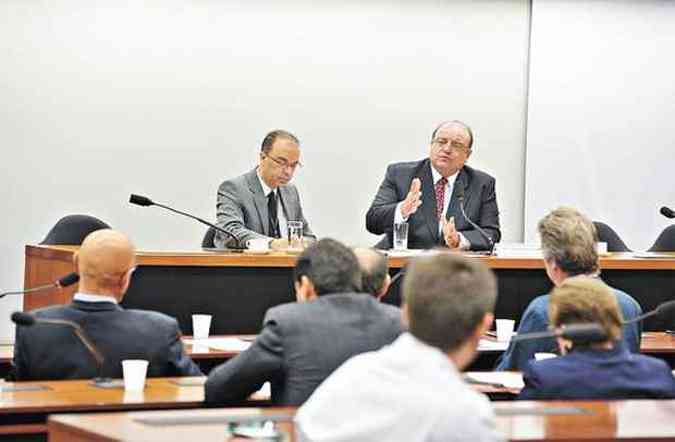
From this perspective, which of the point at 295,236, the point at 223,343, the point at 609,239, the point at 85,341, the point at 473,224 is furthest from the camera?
the point at 609,239

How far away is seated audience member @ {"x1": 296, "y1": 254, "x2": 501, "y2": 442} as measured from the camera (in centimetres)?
253

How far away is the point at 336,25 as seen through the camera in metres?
9.43

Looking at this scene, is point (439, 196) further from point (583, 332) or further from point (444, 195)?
point (583, 332)

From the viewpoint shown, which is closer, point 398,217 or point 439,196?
point 398,217

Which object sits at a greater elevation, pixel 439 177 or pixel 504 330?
pixel 439 177

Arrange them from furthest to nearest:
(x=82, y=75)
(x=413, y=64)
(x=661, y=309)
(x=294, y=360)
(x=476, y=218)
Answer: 1. (x=413, y=64)
2. (x=82, y=75)
3. (x=476, y=218)
4. (x=661, y=309)
5. (x=294, y=360)

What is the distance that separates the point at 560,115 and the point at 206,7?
280 centimetres

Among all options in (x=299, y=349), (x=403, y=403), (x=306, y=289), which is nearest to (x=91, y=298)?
(x=306, y=289)

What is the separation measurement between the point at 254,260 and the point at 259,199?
3.89 ft

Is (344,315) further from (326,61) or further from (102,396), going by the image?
(326,61)

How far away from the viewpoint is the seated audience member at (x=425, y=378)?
8.30 ft

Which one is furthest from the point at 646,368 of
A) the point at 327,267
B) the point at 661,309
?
the point at 327,267

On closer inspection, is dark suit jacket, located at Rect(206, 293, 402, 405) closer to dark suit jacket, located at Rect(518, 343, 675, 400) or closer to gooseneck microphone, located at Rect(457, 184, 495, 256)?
dark suit jacket, located at Rect(518, 343, 675, 400)

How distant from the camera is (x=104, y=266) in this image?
4602 mm
